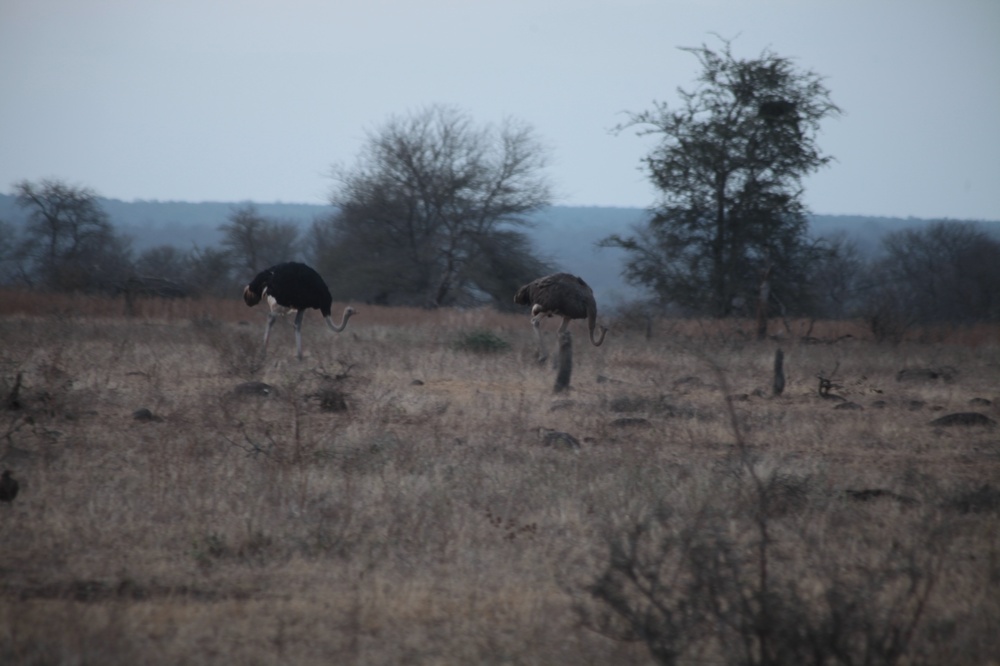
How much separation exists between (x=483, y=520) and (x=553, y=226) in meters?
161

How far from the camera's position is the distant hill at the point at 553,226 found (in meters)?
108

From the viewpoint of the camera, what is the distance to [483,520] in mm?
6410

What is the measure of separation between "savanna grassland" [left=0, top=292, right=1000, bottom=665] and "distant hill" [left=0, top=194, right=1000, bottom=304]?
71.3 m

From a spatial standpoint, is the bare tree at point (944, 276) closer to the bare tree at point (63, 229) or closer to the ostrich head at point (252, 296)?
the ostrich head at point (252, 296)

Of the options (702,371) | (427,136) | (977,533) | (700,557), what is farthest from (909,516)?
(427,136)

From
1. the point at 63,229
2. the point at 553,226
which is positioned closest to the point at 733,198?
the point at 63,229

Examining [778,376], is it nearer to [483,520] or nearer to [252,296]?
[483,520]

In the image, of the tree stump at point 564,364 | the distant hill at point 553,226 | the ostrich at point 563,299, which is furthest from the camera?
the distant hill at point 553,226

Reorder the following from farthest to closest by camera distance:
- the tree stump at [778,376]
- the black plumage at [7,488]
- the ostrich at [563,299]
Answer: the ostrich at [563,299], the tree stump at [778,376], the black plumage at [7,488]

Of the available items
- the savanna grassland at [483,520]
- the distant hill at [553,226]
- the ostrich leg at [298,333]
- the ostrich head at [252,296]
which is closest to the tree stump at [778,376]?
the savanna grassland at [483,520]

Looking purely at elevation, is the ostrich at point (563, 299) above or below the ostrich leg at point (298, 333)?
above

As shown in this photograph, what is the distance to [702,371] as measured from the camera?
15109 mm

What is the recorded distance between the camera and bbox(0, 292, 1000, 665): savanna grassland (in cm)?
436

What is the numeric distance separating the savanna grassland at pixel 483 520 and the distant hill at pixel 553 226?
7127cm
